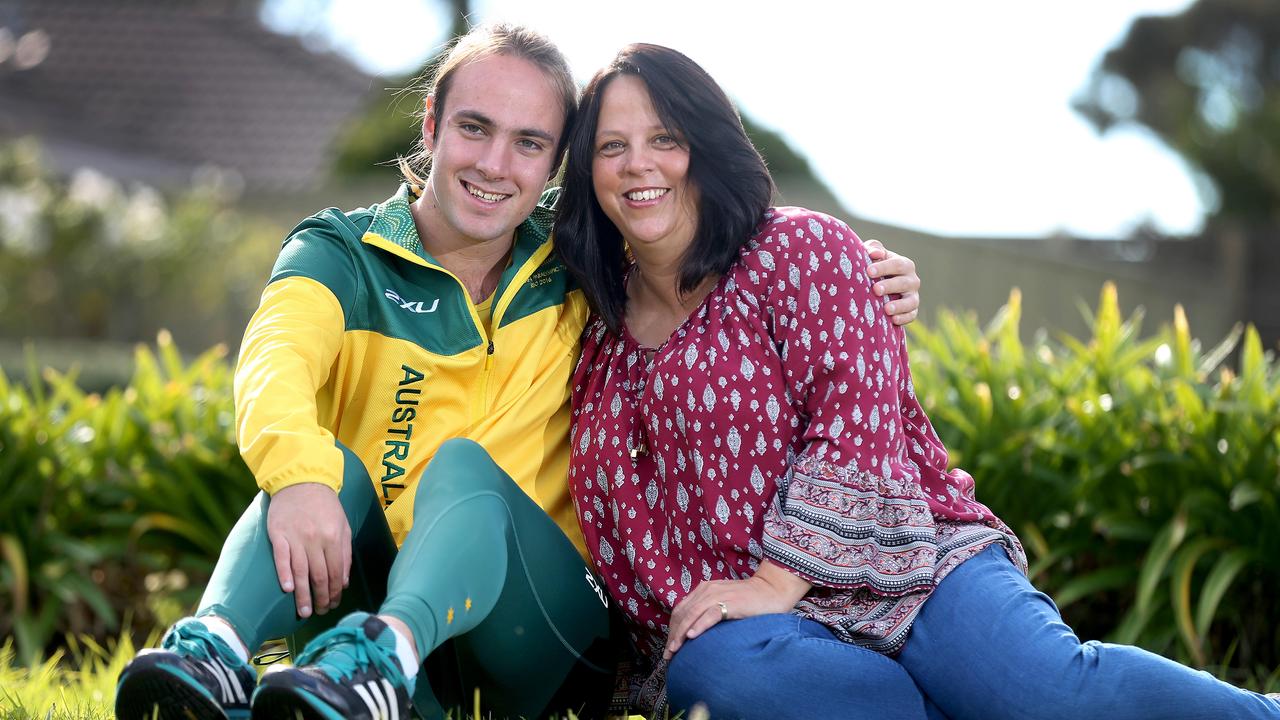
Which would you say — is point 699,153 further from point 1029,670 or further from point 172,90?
point 172,90

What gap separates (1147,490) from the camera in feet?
11.5

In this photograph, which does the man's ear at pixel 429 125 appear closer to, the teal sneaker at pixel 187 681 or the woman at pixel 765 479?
the woman at pixel 765 479

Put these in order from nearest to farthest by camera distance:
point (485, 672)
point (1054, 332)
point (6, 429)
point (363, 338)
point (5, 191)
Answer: point (485, 672), point (363, 338), point (6, 429), point (1054, 332), point (5, 191)

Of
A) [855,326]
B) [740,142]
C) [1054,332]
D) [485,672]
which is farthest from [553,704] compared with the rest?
[1054,332]

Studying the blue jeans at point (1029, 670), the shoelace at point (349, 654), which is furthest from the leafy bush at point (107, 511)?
the blue jeans at point (1029, 670)

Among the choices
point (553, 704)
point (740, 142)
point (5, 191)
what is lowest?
point (5, 191)

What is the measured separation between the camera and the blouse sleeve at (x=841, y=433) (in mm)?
2238

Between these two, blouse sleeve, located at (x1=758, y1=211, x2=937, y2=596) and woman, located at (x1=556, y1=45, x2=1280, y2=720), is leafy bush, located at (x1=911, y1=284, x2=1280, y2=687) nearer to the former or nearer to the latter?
woman, located at (x1=556, y1=45, x2=1280, y2=720)

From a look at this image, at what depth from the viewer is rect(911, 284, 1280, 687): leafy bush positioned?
3.34 meters

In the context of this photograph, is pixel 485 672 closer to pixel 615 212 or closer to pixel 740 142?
pixel 615 212

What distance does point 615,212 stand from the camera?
2527 mm

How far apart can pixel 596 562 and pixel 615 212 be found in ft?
2.31

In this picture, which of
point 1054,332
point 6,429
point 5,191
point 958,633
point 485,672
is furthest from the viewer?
point 5,191

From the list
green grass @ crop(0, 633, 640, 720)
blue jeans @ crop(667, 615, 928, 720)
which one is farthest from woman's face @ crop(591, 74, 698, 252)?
green grass @ crop(0, 633, 640, 720)
